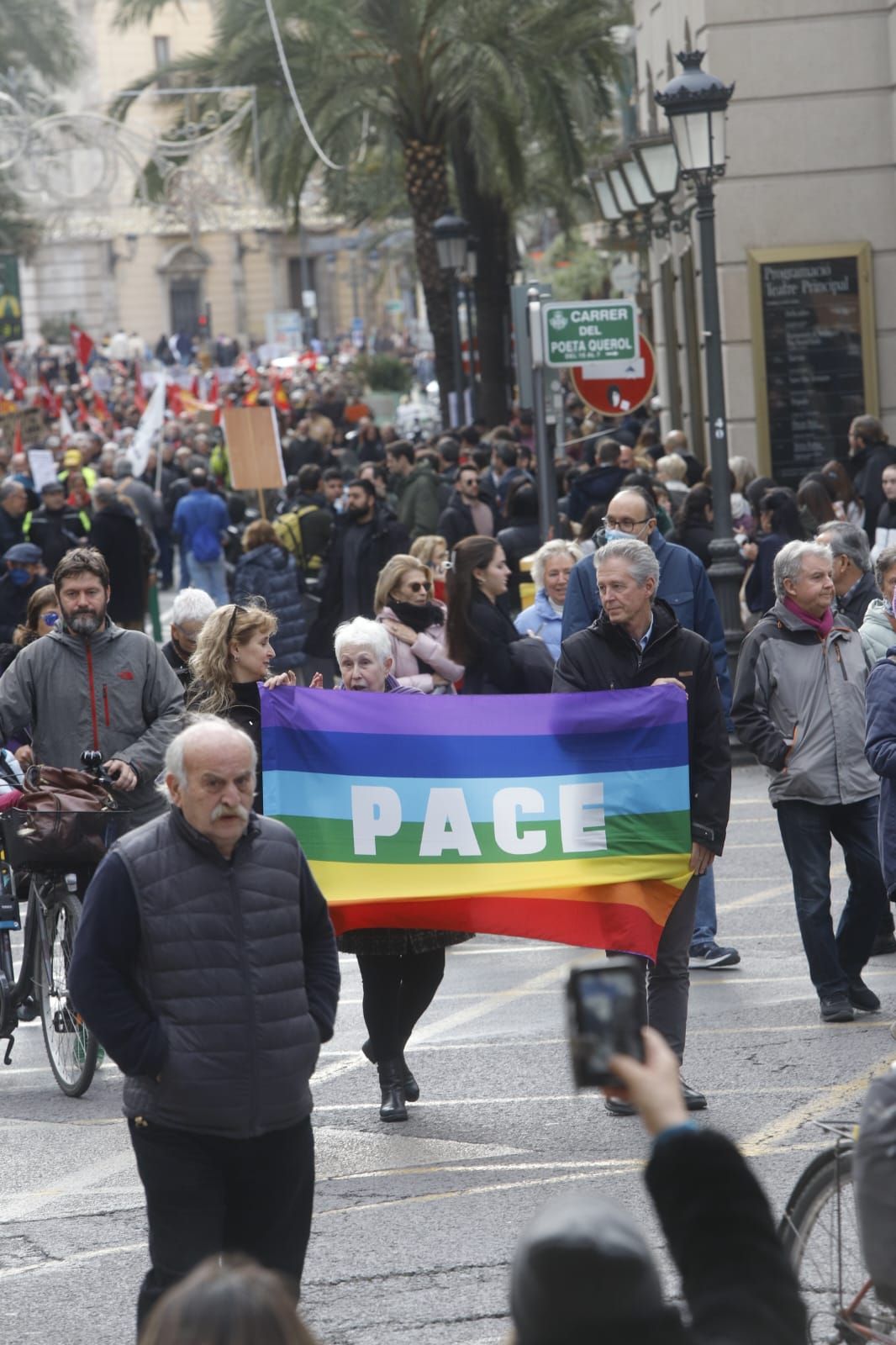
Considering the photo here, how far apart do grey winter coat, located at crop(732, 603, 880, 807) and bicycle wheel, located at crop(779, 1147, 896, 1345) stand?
381 centimetres

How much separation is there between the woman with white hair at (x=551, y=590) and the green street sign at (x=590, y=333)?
4.21 meters

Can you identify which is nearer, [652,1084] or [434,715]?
[652,1084]

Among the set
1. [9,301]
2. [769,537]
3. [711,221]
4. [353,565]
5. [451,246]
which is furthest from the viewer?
[9,301]

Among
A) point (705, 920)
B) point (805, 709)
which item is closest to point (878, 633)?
point (805, 709)

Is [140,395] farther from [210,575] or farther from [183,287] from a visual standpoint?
[183,287]

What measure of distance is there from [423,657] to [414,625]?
165 millimetres

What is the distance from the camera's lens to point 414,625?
35.0ft

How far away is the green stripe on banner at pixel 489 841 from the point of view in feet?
25.2

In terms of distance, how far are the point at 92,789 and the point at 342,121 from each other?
22.2 metres

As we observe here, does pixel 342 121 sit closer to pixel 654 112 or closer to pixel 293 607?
pixel 654 112

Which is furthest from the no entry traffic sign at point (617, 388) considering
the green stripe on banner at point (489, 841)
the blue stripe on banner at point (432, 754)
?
the green stripe on banner at point (489, 841)

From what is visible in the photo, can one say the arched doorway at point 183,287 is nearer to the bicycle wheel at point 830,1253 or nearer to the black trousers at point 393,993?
the black trousers at point 393,993

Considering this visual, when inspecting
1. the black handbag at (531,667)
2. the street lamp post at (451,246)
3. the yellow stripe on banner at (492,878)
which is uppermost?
the street lamp post at (451,246)

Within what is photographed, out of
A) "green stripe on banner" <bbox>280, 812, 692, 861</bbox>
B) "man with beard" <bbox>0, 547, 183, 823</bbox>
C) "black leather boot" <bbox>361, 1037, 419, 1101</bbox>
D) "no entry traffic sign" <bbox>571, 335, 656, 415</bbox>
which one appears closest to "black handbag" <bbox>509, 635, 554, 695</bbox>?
"man with beard" <bbox>0, 547, 183, 823</bbox>
